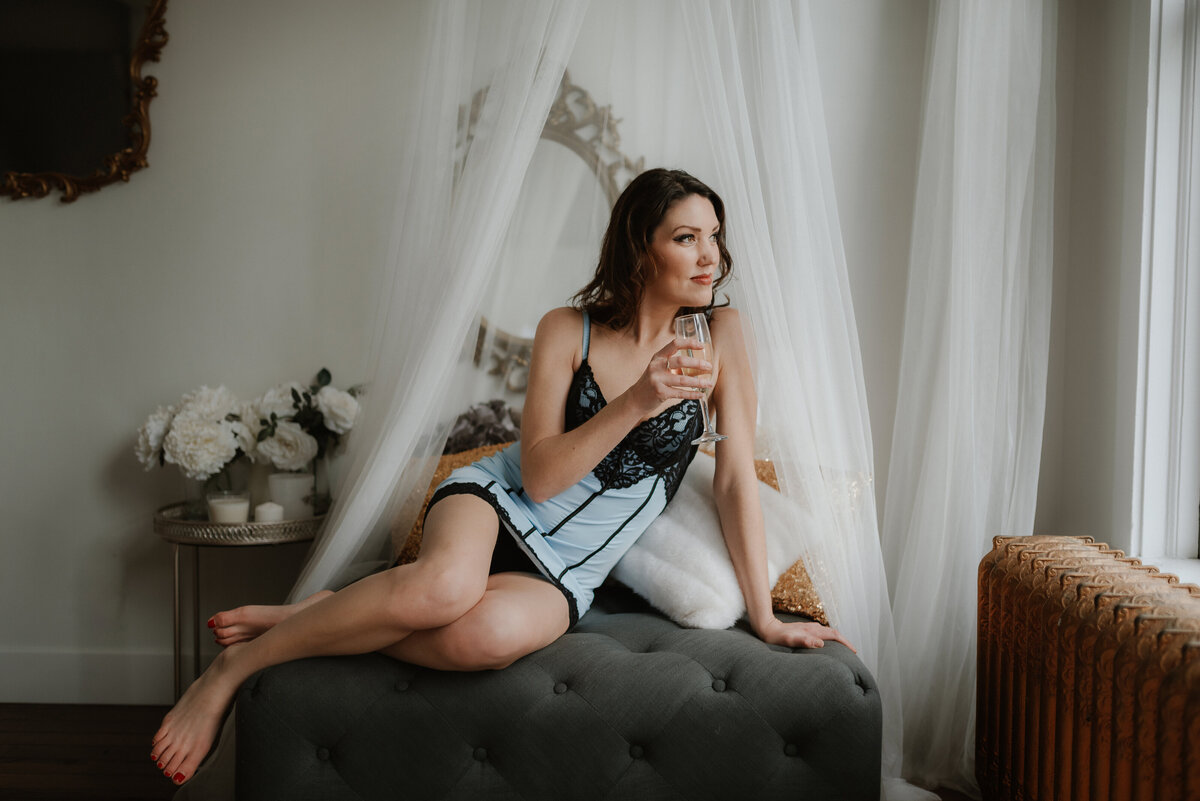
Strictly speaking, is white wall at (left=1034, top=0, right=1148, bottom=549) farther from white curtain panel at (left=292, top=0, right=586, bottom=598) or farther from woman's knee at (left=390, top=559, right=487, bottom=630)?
woman's knee at (left=390, top=559, right=487, bottom=630)

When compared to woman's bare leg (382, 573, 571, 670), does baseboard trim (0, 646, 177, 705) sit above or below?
below

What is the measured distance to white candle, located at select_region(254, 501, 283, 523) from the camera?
91.6 inches

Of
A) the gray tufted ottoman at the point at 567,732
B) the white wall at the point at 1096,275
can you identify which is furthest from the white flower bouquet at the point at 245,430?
the white wall at the point at 1096,275

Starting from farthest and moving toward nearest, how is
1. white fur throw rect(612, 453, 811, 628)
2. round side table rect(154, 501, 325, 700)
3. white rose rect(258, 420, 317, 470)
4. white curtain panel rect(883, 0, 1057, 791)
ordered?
white rose rect(258, 420, 317, 470)
round side table rect(154, 501, 325, 700)
white curtain panel rect(883, 0, 1057, 791)
white fur throw rect(612, 453, 811, 628)

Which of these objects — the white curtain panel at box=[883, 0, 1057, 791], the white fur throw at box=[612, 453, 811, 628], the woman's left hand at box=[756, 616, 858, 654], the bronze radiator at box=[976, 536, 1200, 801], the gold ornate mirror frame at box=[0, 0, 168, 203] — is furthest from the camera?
the gold ornate mirror frame at box=[0, 0, 168, 203]

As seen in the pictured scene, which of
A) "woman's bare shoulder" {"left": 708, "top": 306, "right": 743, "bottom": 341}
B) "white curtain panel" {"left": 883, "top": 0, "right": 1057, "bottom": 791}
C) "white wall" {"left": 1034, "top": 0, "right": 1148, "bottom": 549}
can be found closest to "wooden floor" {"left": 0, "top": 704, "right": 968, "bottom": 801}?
Result: "white curtain panel" {"left": 883, "top": 0, "right": 1057, "bottom": 791}

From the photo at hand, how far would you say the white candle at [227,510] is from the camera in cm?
232

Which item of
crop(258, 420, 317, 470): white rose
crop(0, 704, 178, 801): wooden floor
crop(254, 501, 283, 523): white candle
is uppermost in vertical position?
crop(258, 420, 317, 470): white rose

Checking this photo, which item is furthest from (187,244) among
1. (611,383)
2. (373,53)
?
(611,383)

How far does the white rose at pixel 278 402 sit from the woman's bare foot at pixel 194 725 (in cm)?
102

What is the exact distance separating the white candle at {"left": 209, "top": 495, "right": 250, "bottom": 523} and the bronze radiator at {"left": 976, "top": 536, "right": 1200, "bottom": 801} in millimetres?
1858

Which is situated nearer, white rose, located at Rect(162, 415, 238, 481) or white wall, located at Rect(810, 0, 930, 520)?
white rose, located at Rect(162, 415, 238, 481)

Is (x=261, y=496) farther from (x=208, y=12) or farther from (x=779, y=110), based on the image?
(x=779, y=110)

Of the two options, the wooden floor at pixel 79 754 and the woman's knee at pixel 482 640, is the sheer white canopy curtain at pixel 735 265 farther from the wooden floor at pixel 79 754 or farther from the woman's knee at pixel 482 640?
the wooden floor at pixel 79 754
